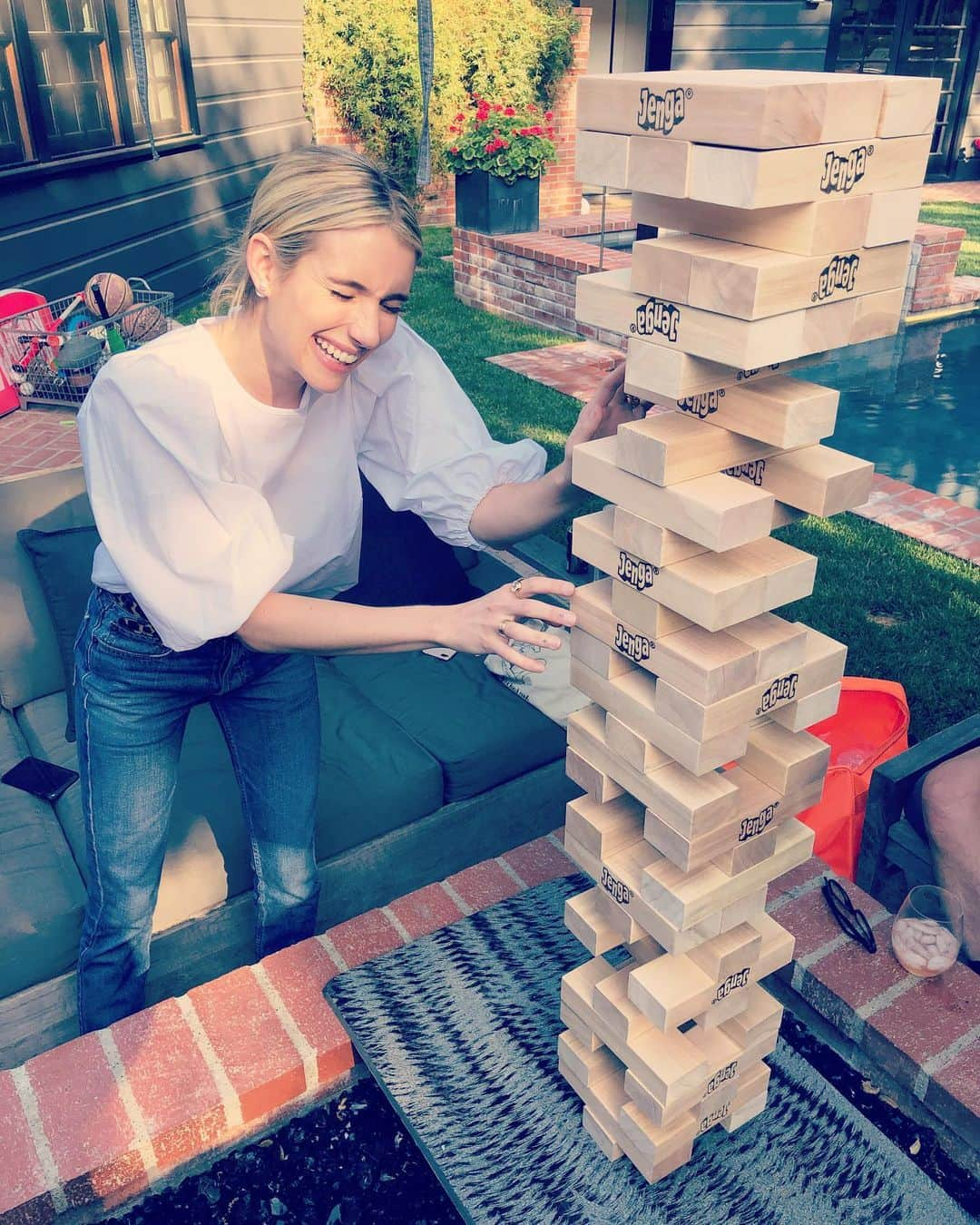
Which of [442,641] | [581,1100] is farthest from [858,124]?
[581,1100]

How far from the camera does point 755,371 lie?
4.55 ft

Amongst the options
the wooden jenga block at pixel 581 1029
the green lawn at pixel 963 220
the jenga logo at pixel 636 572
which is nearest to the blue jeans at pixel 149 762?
the wooden jenga block at pixel 581 1029

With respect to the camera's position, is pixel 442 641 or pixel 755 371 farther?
pixel 442 641

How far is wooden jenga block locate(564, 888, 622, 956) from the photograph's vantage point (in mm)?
1780

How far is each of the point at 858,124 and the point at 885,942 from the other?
1736mm

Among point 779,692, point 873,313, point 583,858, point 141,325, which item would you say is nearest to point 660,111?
point 873,313

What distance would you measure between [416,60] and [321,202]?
12248mm

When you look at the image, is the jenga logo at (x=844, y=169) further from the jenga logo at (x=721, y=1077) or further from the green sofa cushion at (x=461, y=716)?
the green sofa cushion at (x=461, y=716)

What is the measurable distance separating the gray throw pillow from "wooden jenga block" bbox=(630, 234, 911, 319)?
2.19 m

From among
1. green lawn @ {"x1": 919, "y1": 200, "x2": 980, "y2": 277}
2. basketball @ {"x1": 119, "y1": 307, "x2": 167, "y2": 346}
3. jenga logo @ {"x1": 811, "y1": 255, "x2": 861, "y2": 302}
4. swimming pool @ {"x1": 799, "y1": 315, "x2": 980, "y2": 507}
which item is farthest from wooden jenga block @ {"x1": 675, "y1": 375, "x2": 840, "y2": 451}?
green lawn @ {"x1": 919, "y1": 200, "x2": 980, "y2": 277}

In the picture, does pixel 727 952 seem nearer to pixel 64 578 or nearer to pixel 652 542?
pixel 652 542

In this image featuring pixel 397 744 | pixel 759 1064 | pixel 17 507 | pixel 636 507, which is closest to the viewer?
pixel 636 507

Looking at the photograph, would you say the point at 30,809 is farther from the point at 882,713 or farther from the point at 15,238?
the point at 15,238

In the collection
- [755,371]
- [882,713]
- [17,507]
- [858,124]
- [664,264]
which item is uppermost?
[858,124]
